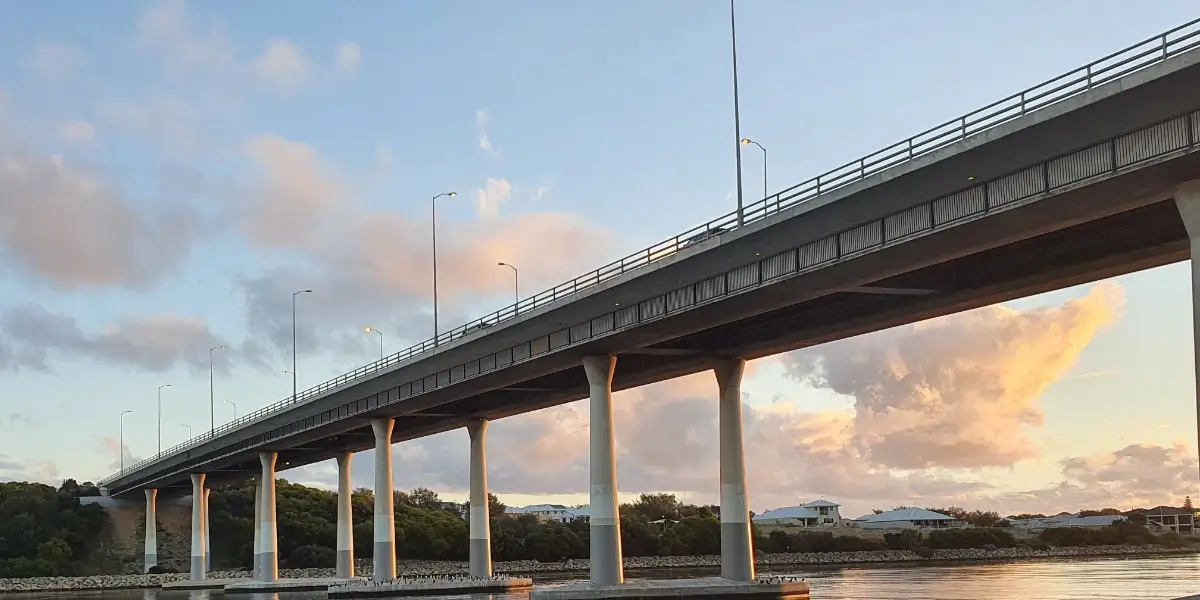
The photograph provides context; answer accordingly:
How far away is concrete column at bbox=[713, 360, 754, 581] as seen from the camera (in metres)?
68.5

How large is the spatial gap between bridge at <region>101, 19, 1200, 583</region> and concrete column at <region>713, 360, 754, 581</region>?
4.1 inches

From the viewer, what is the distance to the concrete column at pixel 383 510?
98688 millimetres

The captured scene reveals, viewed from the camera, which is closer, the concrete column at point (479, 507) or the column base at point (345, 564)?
the concrete column at point (479, 507)

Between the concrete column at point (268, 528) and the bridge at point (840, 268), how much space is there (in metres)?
31.4

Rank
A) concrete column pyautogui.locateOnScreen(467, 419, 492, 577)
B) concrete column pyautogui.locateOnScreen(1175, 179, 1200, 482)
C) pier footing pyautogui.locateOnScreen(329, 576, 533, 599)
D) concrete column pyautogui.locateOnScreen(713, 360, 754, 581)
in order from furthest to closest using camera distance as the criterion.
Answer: concrete column pyautogui.locateOnScreen(467, 419, 492, 577)
pier footing pyautogui.locateOnScreen(329, 576, 533, 599)
concrete column pyautogui.locateOnScreen(713, 360, 754, 581)
concrete column pyautogui.locateOnScreen(1175, 179, 1200, 482)

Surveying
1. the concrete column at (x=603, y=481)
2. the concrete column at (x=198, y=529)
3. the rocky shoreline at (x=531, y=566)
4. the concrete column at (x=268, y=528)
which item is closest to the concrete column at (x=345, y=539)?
the concrete column at (x=268, y=528)

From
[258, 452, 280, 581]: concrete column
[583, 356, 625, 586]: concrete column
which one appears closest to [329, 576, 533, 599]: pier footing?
[583, 356, 625, 586]: concrete column

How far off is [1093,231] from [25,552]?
15466 cm

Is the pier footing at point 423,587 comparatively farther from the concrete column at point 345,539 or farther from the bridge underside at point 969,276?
the concrete column at point 345,539

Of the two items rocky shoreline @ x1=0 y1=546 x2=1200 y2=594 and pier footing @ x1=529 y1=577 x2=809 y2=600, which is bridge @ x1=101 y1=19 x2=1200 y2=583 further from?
rocky shoreline @ x1=0 y1=546 x2=1200 y2=594

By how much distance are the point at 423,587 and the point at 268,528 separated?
1762 inches

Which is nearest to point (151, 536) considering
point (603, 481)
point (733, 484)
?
point (603, 481)

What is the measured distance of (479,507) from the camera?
98375 mm

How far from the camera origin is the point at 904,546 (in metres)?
174
